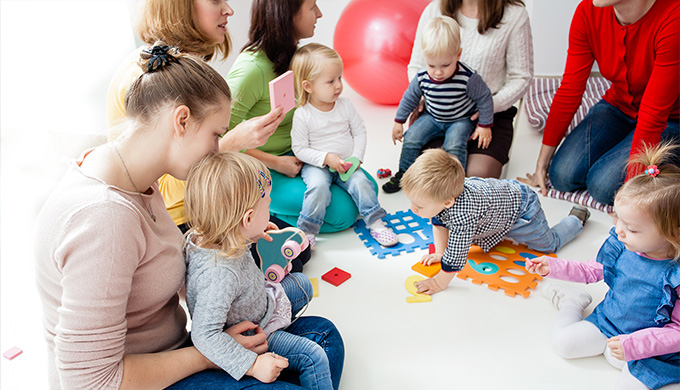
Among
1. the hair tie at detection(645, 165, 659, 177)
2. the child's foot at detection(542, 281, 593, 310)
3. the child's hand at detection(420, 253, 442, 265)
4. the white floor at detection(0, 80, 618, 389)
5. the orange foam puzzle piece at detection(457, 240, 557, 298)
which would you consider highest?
the hair tie at detection(645, 165, 659, 177)

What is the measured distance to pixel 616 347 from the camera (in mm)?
1355

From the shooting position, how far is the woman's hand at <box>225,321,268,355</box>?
3.85 feet

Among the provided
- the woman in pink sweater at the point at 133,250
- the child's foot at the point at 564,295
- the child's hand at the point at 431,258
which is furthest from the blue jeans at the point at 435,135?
the woman in pink sweater at the point at 133,250

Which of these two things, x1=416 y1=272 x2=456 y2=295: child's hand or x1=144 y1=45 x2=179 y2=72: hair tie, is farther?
x1=416 y1=272 x2=456 y2=295: child's hand

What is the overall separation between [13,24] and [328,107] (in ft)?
4.47

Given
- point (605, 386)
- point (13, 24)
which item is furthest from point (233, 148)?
point (605, 386)

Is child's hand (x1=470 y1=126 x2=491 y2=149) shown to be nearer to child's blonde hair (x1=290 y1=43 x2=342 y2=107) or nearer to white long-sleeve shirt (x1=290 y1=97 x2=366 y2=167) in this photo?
white long-sleeve shirt (x1=290 y1=97 x2=366 y2=167)

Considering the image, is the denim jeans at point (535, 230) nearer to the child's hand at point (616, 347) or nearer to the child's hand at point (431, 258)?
the child's hand at point (431, 258)

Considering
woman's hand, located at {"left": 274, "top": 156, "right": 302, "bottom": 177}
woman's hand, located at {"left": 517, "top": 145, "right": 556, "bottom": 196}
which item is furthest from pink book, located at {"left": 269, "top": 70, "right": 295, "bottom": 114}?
woman's hand, located at {"left": 517, "top": 145, "right": 556, "bottom": 196}

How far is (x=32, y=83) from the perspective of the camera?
7.13ft

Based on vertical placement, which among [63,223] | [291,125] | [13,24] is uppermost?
[13,24]

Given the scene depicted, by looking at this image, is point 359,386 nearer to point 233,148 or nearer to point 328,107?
point 233,148

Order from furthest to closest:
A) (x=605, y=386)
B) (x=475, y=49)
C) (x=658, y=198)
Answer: (x=475, y=49)
(x=605, y=386)
(x=658, y=198)

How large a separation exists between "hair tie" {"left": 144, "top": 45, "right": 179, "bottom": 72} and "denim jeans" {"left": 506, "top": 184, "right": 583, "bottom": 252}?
143 cm
